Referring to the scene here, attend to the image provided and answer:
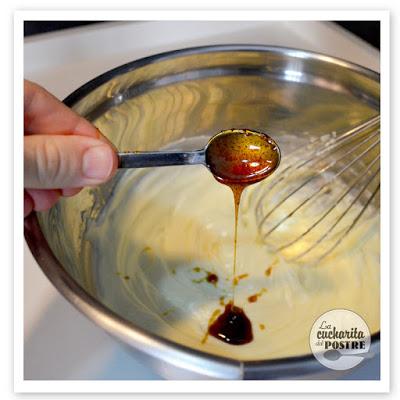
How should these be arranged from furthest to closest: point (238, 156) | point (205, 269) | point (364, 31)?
point (364, 31), point (205, 269), point (238, 156)

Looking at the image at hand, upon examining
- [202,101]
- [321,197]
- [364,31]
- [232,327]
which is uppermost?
[364,31]

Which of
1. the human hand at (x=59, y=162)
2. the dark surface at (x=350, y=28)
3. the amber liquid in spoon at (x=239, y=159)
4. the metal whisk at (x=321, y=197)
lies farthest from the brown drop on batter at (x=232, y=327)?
the dark surface at (x=350, y=28)

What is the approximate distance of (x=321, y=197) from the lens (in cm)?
74

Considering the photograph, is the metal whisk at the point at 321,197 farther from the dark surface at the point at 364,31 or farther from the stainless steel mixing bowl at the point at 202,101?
the dark surface at the point at 364,31

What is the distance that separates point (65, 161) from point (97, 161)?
0.08ft

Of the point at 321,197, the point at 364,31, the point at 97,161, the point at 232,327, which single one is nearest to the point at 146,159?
the point at 97,161

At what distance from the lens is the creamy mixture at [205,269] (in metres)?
0.58

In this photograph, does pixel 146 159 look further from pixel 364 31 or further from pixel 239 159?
pixel 364 31

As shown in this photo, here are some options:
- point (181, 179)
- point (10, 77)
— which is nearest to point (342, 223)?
point (181, 179)

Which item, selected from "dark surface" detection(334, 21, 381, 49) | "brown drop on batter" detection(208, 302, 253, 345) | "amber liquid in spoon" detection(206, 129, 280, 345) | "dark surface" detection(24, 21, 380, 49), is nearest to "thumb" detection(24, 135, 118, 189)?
"amber liquid in spoon" detection(206, 129, 280, 345)

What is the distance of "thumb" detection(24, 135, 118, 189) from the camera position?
0.43 m

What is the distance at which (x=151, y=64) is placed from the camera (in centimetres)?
63

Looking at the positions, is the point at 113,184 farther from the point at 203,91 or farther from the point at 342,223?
the point at 342,223

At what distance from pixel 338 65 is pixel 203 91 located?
0.17 metres
